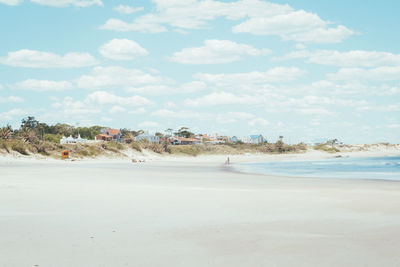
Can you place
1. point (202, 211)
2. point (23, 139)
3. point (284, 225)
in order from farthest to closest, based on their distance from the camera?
point (23, 139) < point (202, 211) < point (284, 225)

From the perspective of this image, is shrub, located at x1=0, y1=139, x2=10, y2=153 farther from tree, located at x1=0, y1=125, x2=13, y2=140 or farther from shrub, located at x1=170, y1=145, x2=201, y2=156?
shrub, located at x1=170, y1=145, x2=201, y2=156

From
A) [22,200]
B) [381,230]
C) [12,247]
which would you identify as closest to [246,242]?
[381,230]

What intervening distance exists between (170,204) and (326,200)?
507cm

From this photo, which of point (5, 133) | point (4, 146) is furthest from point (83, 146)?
point (4, 146)

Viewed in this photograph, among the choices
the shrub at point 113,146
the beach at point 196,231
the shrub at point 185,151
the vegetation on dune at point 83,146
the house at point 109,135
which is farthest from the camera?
the house at point 109,135

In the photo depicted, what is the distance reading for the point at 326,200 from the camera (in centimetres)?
1353

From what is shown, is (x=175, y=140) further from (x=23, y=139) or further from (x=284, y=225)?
(x=284, y=225)

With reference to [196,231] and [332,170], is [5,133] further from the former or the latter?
[196,231]

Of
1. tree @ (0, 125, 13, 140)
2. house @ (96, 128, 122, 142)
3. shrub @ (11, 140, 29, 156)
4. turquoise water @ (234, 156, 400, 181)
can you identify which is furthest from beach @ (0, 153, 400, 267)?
house @ (96, 128, 122, 142)

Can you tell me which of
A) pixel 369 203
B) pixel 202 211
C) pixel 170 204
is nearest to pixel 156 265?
pixel 202 211

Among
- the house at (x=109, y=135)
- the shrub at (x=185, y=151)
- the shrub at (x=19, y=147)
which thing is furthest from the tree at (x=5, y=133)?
the house at (x=109, y=135)

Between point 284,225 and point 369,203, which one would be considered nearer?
point 284,225

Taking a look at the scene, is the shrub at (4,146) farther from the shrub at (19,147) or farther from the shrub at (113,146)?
the shrub at (113,146)

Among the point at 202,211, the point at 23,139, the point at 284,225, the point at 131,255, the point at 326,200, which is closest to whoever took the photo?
the point at 131,255
